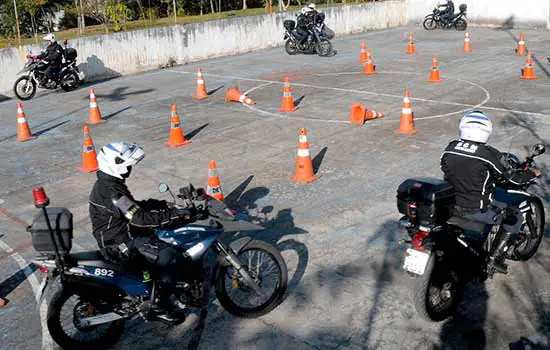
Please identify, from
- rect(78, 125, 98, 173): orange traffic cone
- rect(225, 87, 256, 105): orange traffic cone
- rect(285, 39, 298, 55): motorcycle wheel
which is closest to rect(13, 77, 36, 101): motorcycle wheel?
rect(225, 87, 256, 105): orange traffic cone

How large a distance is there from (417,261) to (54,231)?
293 cm

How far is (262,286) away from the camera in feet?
17.7

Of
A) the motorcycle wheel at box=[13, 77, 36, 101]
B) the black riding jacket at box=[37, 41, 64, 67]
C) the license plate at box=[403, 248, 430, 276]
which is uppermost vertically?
the black riding jacket at box=[37, 41, 64, 67]

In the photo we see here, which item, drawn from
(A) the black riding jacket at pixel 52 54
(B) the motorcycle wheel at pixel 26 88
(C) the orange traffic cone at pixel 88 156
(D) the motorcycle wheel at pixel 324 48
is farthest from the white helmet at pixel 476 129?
(D) the motorcycle wheel at pixel 324 48

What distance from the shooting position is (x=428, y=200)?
494 cm

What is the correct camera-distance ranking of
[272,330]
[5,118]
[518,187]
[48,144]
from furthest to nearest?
[5,118] < [48,144] < [518,187] < [272,330]

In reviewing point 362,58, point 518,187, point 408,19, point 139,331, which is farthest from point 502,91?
point 408,19

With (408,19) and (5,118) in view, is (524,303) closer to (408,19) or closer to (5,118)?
(5,118)

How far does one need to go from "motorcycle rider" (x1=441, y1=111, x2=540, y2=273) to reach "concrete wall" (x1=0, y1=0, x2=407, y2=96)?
15.3 m

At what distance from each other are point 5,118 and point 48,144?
3309 millimetres

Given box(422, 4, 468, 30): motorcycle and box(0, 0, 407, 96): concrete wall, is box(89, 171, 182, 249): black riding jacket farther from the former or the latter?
box(422, 4, 468, 30): motorcycle

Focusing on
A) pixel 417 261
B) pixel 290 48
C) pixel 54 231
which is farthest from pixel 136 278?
pixel 290 48

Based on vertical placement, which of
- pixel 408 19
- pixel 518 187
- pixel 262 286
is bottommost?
pixel 262 286

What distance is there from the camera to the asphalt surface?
521 centimetres
